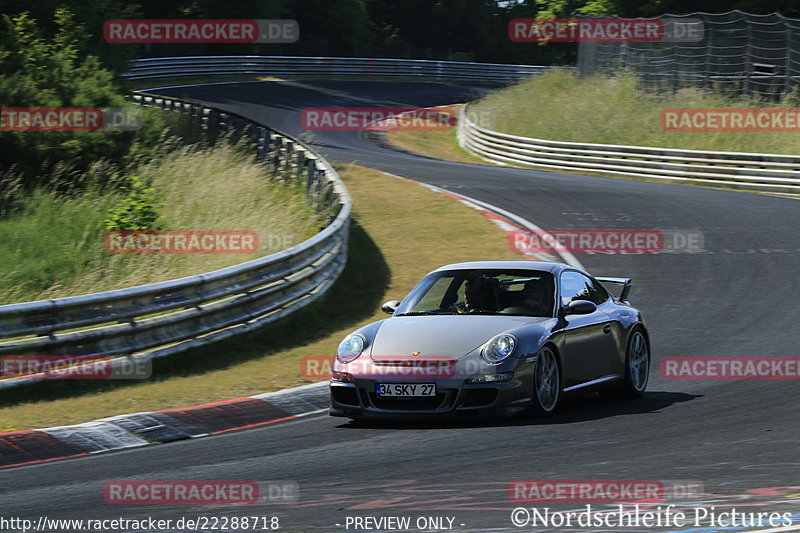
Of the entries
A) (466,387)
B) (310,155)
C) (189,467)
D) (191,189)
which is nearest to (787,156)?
(310,155)

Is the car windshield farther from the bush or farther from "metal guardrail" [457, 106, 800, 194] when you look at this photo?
"metal guardrail" [457, 106, 800, 194]

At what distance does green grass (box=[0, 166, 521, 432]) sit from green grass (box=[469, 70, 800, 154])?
12.2 m

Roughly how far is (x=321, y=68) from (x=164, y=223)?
3920 cm

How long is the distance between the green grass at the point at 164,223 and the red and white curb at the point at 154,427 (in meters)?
6.00

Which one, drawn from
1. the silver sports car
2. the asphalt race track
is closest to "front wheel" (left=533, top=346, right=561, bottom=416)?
the silver sports car

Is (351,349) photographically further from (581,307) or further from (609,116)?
(609,116)

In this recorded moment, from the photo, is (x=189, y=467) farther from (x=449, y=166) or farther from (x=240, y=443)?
(x=449, y=166)

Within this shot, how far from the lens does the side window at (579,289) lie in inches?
371

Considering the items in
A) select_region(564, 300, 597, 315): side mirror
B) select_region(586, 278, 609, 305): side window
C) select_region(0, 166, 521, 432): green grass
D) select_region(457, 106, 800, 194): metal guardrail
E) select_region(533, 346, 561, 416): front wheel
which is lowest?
select_region(457, 106, 800, 194): metal guardrail

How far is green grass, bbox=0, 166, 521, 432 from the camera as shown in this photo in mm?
9797

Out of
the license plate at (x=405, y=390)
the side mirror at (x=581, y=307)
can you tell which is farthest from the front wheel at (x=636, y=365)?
the license plate at (x=405, y=390)

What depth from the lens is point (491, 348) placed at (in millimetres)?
8234

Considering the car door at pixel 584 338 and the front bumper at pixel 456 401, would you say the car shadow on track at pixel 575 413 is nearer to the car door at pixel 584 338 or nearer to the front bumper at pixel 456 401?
the front bumper at pixel 456 401

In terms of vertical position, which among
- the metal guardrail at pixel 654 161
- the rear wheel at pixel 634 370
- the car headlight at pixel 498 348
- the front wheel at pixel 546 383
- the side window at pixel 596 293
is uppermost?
the car headlight at pixel 498 348
